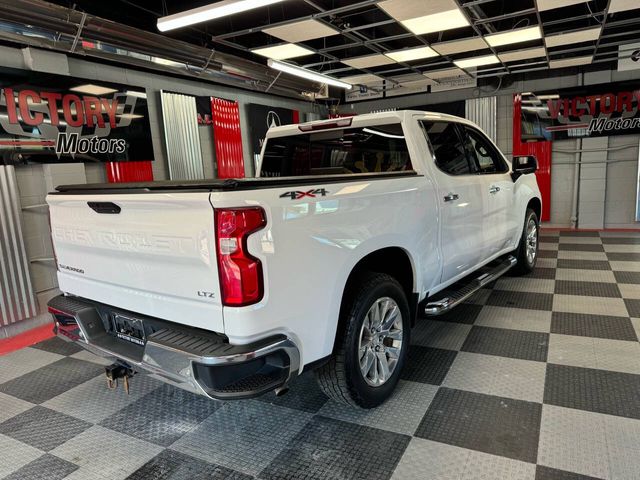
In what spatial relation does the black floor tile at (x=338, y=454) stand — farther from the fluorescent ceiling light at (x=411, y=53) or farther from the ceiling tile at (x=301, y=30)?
the fluorescent ceiling light at (x=411, y=53)

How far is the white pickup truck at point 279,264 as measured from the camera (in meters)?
1.59

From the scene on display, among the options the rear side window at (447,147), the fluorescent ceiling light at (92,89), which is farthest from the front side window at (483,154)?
the fluorescent ceiling light at (92,89)

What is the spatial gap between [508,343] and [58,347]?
3614 mm

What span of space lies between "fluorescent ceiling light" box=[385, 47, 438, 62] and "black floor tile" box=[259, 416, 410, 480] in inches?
216

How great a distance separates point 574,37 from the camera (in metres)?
5.85

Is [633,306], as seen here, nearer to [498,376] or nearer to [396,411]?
[498,376]

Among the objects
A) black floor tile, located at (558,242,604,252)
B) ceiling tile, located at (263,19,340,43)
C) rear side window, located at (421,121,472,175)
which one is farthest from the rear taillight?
black floor tile, located at (558,242,604,252)

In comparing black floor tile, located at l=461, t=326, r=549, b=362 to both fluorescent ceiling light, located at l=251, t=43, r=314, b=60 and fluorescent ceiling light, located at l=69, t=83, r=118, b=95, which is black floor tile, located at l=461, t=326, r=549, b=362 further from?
fluorescent ceiling light, located at l=69, t=83, r=118, b=95

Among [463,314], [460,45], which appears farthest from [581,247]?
[463,314]

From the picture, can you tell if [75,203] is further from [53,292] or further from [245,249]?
[53,292]

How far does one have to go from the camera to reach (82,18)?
13.9 ft

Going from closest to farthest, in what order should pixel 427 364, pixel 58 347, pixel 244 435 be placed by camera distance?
pixel 244 435 → pixel 427 364 → pixel 58 347

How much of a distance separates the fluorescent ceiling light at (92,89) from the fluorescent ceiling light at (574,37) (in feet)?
18.8

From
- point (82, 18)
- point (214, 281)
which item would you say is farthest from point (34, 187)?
point (214, 281)
